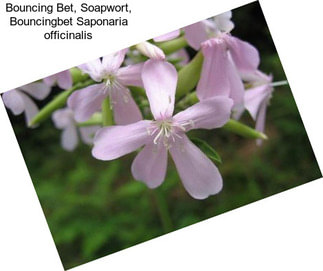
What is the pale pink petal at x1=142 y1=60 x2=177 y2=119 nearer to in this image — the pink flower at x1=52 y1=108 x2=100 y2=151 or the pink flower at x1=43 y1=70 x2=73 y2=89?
the pink flower at x1=43 y1=70 x2=73 y2=89

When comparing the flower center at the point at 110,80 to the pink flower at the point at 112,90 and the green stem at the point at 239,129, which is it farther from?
the green stem at the point at 239,129

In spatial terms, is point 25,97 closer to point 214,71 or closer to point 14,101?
point 14,101

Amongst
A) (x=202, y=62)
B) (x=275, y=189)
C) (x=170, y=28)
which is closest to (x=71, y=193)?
(x=275, y=189)

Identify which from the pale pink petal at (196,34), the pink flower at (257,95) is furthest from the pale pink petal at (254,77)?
the pale pink petal at (196,34)

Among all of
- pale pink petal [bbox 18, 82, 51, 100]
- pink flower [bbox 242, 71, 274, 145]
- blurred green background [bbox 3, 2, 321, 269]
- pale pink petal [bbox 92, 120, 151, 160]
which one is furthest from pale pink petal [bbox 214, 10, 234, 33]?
blurred green background [bbox 3, 2, 321, 269]

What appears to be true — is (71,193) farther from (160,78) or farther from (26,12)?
(160,78)
